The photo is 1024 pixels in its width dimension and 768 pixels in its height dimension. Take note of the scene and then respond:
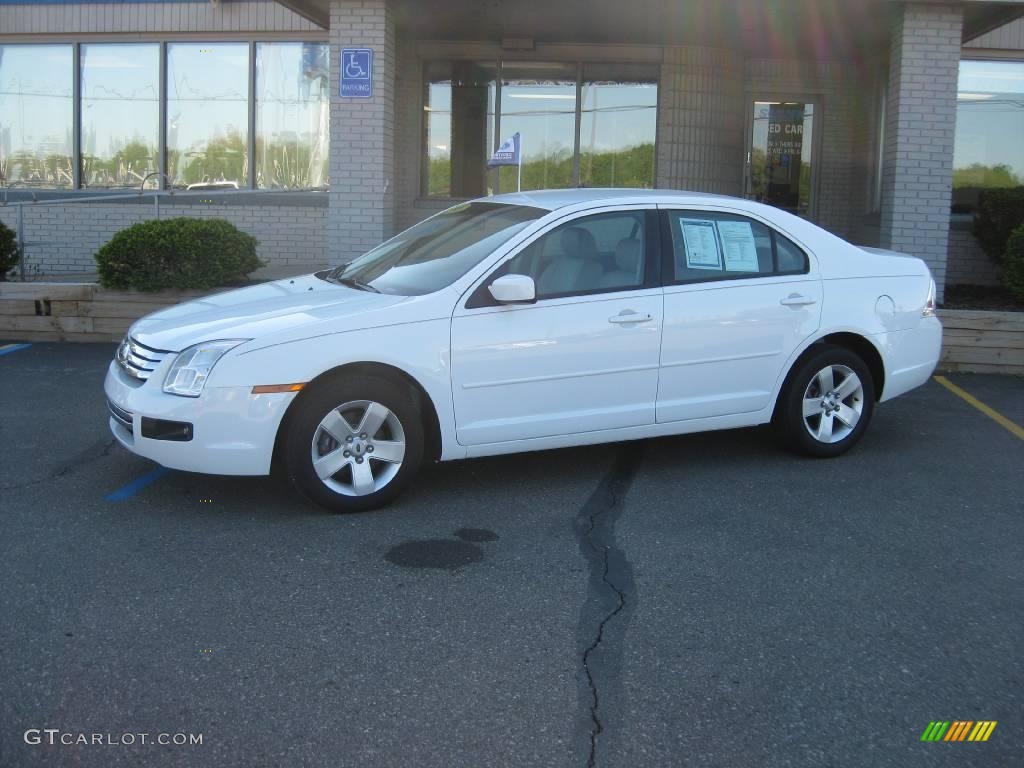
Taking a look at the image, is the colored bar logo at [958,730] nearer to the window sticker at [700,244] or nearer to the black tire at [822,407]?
the black tire at [822,407]

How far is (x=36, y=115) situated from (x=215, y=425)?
12.0 m

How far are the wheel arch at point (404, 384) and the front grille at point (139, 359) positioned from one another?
672 mm

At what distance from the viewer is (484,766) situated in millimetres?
3197

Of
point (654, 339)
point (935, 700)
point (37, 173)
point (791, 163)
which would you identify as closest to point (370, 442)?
point (654, 339)

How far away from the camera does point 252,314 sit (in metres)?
5.58

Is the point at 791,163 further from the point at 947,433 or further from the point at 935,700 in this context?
the point at 935,700

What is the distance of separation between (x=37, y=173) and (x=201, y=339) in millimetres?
11575

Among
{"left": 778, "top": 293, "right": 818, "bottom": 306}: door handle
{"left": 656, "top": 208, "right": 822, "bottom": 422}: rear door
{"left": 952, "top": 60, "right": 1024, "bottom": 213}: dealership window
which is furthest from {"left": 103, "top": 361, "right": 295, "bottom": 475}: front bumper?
{"left": 952, "top": 60, "right": 1024, "bottom": 213}: dealership window

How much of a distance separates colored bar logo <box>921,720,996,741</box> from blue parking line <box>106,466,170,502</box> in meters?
3.99

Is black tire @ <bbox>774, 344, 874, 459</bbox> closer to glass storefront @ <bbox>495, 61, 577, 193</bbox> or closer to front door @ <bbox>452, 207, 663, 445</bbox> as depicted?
front door @ <bbox>452, 207, 663, 445</bbox>

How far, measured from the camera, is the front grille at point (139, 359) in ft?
17.6

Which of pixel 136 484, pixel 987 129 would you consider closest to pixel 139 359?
pixel 136 484
